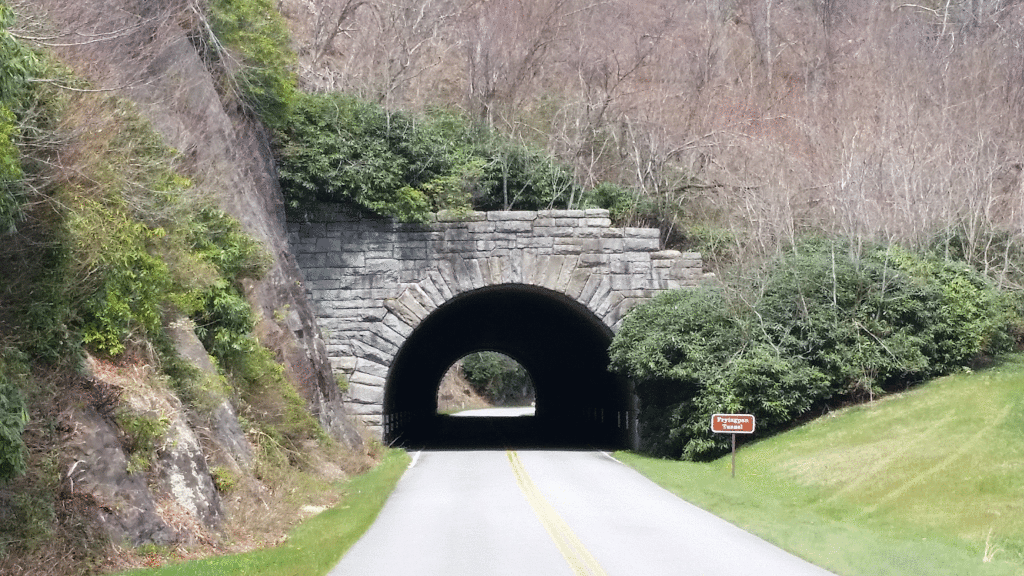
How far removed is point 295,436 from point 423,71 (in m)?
21.5

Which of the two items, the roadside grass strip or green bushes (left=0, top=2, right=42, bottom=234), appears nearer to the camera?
green bushes (left=0, top=2, right=42, bottom=234)

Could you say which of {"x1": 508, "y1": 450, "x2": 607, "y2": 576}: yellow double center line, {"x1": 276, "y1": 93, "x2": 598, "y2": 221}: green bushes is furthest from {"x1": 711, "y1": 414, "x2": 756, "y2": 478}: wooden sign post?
{"x1": 276, "y1": 93, "x2": 598, "y2": 221}: green bushes

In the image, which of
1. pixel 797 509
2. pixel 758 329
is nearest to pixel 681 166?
pixel 758 329

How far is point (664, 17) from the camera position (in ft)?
152

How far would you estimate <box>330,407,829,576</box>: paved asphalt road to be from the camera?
988 cm

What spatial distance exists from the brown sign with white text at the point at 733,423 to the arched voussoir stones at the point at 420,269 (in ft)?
22.5

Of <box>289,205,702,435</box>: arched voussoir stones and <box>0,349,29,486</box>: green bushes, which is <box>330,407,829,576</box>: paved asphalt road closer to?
<box>0,349,29,486</box>: green bushes

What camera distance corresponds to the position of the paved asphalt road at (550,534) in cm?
988

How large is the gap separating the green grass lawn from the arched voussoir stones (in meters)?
4.75

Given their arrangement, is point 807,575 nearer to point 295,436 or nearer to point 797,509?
point 797,509

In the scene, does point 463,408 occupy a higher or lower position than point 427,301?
lower

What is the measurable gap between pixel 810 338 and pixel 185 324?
44.6ft

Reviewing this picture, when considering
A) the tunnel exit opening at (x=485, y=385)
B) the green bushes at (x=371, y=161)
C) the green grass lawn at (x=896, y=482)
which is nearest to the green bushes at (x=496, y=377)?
the tunnel exit opening at (x=485, y=385)

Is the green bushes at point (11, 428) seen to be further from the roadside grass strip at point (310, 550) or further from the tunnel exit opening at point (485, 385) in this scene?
the tunnel exit opening at point (485, 385)
